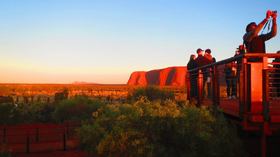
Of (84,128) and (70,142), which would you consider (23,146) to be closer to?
(70,142)

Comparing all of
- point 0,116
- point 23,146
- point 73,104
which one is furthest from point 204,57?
point 0,116

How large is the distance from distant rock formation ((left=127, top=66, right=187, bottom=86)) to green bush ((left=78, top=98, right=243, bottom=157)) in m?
122

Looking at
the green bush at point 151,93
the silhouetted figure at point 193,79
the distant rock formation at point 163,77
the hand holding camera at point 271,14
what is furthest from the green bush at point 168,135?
the distant rock formation at point 163,77

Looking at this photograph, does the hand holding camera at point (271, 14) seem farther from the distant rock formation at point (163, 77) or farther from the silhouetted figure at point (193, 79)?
the distant rock formation at point (163, 77)

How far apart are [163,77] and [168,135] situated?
131 meters

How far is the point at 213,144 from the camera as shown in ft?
26.5

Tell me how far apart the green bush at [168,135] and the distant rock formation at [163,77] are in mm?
122295

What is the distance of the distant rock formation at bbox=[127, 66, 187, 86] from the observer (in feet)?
445

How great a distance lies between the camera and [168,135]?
8328 millimetres

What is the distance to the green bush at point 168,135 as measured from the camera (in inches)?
314

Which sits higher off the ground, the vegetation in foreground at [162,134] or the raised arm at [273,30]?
the raised arm at [273,30]

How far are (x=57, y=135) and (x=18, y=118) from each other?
5.83m

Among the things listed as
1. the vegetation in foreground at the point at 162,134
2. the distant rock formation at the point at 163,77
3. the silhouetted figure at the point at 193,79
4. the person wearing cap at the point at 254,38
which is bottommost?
the vegetation in foreground at the point at 162,134

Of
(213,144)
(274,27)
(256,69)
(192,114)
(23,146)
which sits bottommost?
(23,146)
